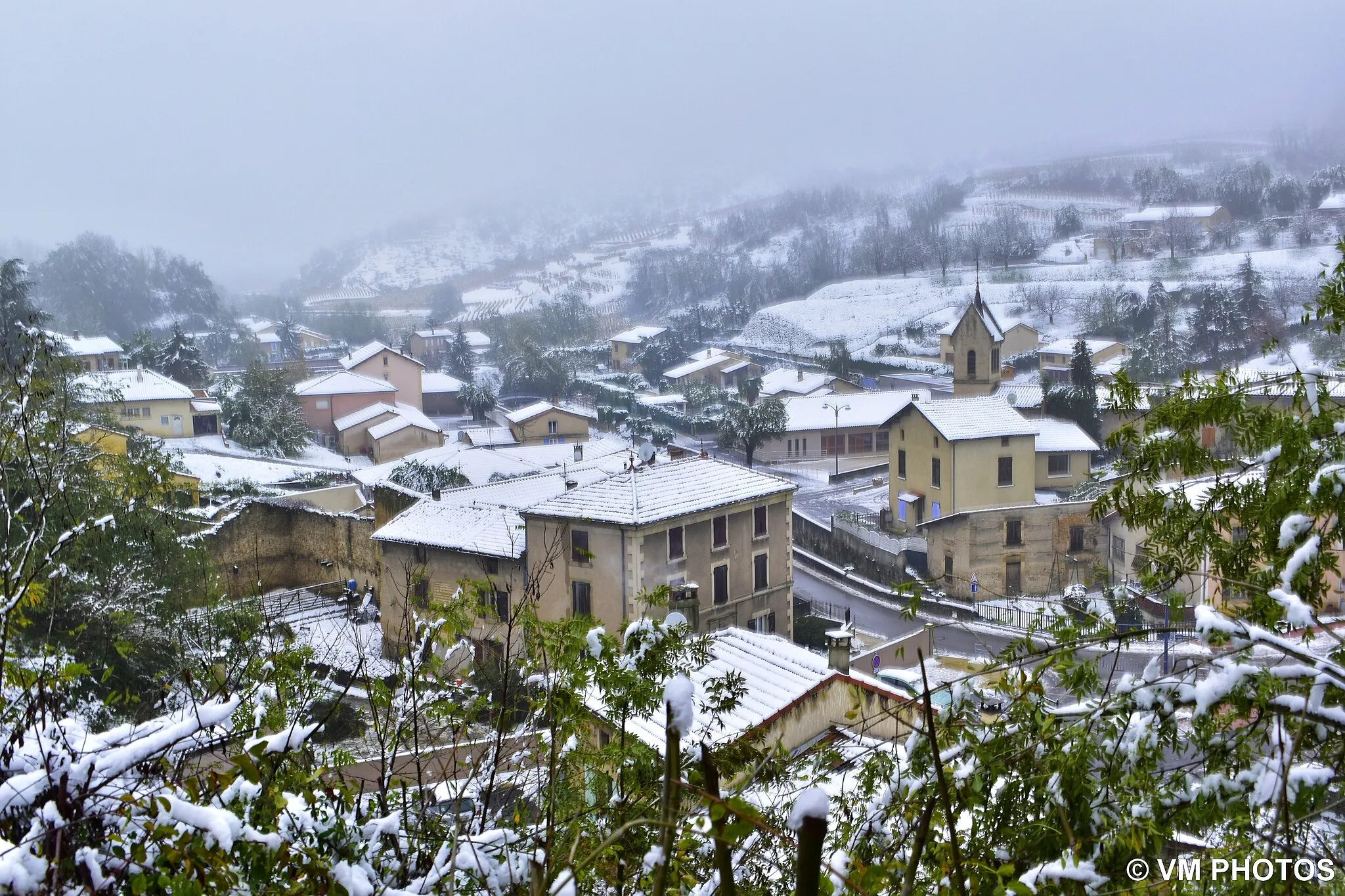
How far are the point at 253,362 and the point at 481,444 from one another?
9.50 metres

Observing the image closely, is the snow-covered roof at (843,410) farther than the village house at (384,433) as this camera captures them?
Yes

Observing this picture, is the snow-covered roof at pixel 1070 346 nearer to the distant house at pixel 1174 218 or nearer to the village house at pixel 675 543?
the village house at pixel 675 543

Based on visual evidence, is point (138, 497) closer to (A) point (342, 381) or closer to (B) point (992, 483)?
(B) point (992, 483)

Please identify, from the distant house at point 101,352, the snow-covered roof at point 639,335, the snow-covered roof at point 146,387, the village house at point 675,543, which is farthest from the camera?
the snow-covered roof at point 639,335

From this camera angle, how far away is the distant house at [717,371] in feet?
183

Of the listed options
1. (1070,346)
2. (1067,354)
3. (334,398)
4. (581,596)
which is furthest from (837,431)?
(581,596)

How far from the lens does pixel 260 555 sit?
21359 mm

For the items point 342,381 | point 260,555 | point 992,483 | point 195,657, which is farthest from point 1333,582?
point 342,381

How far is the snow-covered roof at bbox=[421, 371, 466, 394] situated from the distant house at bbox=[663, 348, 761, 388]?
11.5m

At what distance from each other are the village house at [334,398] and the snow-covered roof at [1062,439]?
2477 centimetres

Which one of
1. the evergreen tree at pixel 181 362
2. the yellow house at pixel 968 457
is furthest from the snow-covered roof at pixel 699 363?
the yellow house at pixel 968 457

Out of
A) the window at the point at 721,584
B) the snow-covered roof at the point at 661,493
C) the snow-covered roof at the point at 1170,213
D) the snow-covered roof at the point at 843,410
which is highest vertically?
the snow-covered roof at the point at 1170,213

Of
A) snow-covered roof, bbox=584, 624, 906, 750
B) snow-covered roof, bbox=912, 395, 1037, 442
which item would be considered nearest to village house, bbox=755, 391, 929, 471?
snow-covered roof, bbox=912, 395, 1037, 442

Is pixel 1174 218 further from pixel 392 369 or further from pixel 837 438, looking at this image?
pixel 392 369
